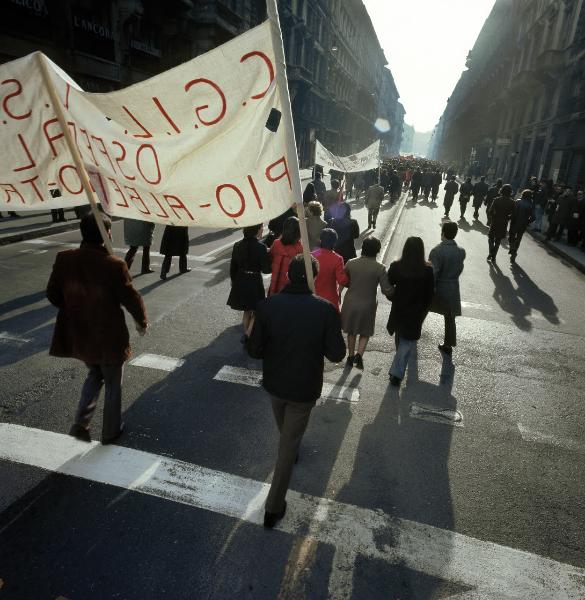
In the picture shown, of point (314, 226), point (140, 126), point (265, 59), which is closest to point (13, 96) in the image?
point (140, 126)

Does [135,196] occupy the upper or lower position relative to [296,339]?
upper

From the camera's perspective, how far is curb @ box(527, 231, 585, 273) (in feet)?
38.5

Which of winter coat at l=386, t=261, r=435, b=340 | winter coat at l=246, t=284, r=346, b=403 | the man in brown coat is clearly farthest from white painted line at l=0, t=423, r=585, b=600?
winter coat at l=386, t=261, r=435, b=340

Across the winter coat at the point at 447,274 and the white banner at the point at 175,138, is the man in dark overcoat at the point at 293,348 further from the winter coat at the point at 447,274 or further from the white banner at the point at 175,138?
the winter coat at the point at 447,274

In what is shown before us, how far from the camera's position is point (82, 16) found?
16.7 meters

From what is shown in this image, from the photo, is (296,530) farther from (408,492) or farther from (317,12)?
(317,12)

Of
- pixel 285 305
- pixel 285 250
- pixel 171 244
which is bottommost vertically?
pixel 171 244

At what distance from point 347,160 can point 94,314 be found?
10.8 m

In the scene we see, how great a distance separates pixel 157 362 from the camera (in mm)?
5305

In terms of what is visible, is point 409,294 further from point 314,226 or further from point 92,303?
point 92,303

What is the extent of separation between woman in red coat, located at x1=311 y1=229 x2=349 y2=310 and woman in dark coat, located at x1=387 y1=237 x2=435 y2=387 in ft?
1.92

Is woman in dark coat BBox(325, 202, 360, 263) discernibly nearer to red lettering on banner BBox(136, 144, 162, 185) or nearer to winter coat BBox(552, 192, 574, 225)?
red lettering on banner BBox(136, 144, 162, 185)

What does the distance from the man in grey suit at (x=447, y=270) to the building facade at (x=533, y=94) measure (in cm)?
2288

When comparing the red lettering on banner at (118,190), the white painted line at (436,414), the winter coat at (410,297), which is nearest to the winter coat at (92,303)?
the red lettering on banner at (118,190)
